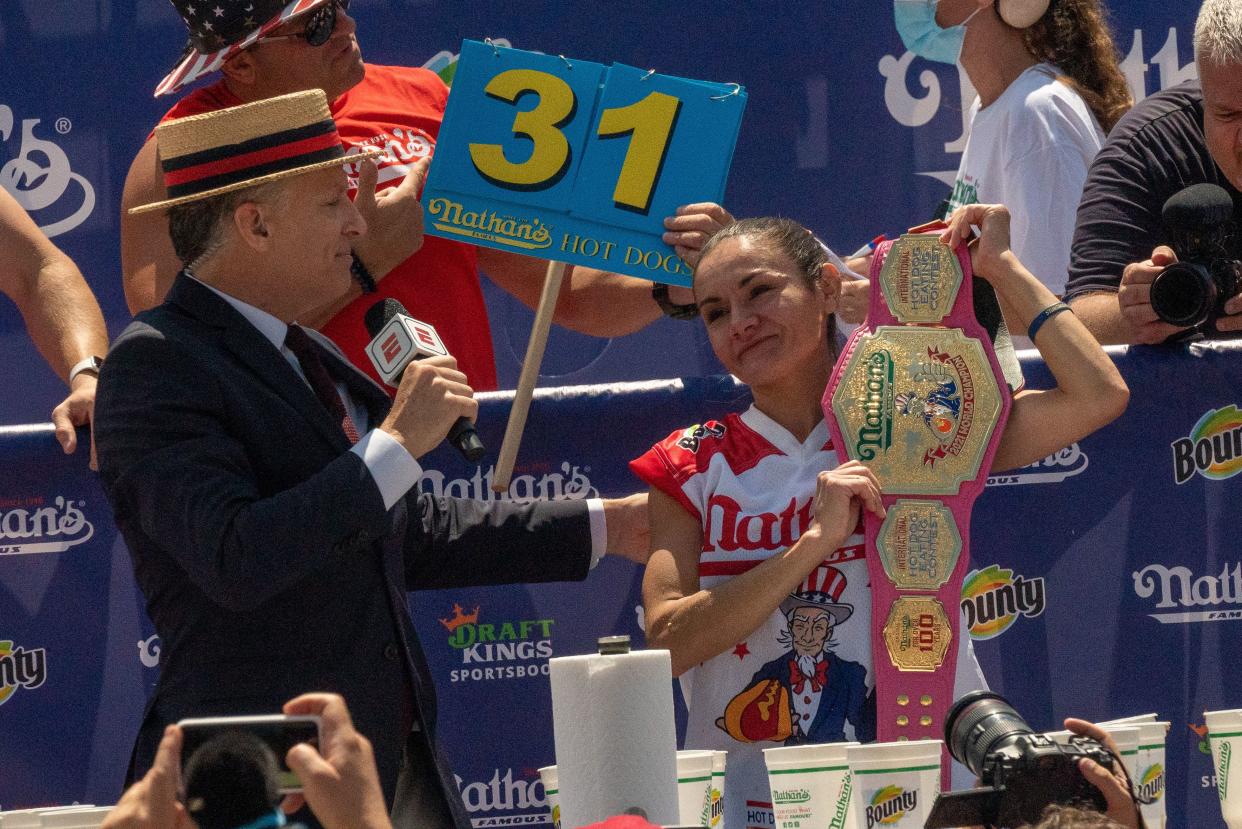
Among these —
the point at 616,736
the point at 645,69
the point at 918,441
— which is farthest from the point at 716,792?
the point at 645,69

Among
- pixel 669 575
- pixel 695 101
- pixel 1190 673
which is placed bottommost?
pixel 1190 673

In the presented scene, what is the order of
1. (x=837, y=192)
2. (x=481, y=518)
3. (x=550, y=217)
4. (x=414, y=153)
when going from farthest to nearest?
(x=837, y=192) < (x=414, y=153) < (x=550, y=217) < (x=481, y=518)

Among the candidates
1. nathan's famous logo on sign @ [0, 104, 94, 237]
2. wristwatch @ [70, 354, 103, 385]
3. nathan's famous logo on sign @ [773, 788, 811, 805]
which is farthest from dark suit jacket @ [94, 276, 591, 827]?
nathan's famous logo on sign @ [0, 104, 94, 237]

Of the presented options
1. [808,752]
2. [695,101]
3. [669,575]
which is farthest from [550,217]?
[808,752]

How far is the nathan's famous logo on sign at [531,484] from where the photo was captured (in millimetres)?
3385

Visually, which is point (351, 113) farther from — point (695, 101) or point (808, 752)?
point (808, 752)

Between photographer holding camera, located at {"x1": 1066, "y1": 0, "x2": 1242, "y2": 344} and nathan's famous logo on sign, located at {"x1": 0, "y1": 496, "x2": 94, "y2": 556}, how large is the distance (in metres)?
2.02

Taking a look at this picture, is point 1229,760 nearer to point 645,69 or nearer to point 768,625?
point 768,625

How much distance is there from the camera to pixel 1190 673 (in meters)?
3.31

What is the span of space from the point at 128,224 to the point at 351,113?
1.68ft

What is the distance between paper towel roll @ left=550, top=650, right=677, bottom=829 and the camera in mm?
2150

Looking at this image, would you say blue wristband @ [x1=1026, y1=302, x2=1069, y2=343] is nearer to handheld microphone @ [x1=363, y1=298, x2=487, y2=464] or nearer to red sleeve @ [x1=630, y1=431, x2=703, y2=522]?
red sleeve @ [x1=630, y1=431, x2=703, y2=522]

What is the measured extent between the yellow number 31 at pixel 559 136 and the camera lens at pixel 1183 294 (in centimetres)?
97

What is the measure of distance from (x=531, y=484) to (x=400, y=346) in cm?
87
